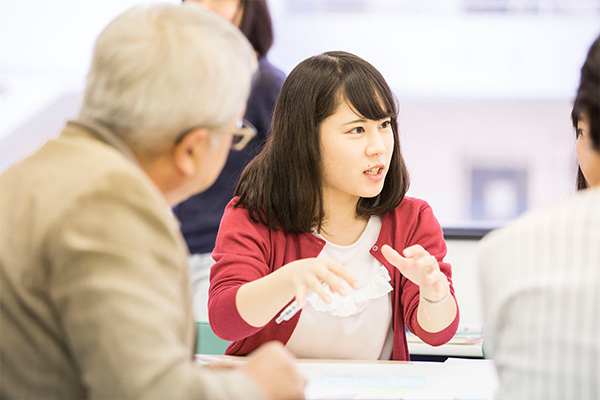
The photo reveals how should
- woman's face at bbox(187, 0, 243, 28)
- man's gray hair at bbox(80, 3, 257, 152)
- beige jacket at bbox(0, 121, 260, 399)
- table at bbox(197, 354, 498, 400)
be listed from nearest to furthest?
beige jacket at bbox(0, 121, 260, 399) → man's gray hair at bbox(80, 3, 257, 152) → table at bbox(197, 354, 498, 400) → woman's face at bbox(187, 0, 243, 28)

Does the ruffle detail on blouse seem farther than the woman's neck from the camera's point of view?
No

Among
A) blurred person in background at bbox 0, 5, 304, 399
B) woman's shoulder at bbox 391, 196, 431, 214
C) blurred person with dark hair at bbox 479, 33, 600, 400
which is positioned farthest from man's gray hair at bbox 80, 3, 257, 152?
woman's shoulder at bbox 391, 196, 431, 214

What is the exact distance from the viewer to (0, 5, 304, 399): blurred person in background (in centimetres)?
81

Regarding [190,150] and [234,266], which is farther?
[234,266]

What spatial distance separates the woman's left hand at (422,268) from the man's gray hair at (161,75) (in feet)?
1.96

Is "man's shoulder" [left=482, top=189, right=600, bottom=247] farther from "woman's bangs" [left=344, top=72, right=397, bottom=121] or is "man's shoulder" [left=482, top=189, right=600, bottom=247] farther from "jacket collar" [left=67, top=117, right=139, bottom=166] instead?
"woman's bangs" [left=344, top=72, right=397, bottom=121]

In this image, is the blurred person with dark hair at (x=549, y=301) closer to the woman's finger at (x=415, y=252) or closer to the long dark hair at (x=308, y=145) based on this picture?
the woman's finger at (x=415, y=252)

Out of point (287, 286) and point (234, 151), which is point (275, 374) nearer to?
point (287, 286)

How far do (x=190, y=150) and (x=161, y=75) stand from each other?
12 centimetres

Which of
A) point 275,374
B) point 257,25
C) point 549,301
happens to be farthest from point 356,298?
point 257,25

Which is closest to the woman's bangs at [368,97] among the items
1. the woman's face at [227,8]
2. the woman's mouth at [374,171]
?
the woman's mouth at [374,171]

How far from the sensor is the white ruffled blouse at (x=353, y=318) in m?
1.72

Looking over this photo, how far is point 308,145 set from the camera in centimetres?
175

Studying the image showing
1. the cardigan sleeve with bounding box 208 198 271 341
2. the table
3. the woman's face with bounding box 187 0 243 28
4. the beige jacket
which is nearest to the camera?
the beige jacket
